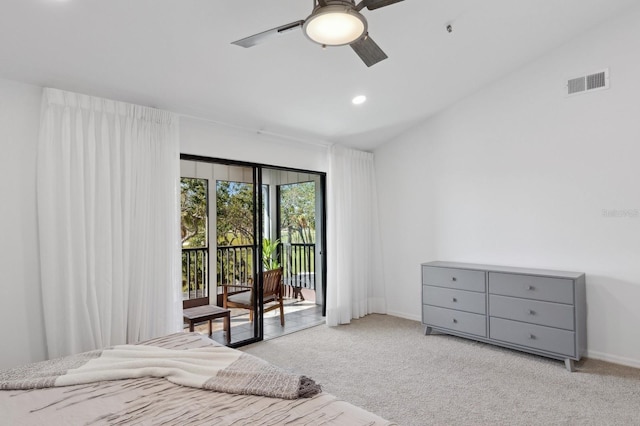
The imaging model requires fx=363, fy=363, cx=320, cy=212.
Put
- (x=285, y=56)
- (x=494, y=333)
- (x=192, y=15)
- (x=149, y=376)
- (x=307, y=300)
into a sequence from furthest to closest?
(x=307, y=300) < (x=494, y=333) < (x=285, y=56) < (x=192, y=15) < (x=149, y=376)

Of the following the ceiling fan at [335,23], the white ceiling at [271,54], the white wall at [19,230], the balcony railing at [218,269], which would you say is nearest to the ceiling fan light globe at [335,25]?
the ceiling fan at [335,23]

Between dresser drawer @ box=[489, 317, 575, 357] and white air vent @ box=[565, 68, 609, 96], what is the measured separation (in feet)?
7.77

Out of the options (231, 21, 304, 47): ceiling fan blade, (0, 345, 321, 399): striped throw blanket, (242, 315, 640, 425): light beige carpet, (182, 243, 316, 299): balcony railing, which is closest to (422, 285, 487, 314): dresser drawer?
(242, 315, 640, 425): light beige carpet

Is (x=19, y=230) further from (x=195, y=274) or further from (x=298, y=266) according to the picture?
(x=298, y=266)

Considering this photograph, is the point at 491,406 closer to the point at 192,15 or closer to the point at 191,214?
the point at 192,15

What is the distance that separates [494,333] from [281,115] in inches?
126

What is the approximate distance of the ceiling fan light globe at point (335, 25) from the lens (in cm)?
168

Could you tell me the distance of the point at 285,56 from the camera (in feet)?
9.96

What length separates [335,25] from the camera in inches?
71.3

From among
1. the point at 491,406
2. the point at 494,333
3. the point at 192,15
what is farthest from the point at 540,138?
the point at 192,15

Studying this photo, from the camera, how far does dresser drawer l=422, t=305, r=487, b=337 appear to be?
3841mm

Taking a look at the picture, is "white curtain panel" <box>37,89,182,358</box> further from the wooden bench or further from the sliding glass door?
the sliding glass door

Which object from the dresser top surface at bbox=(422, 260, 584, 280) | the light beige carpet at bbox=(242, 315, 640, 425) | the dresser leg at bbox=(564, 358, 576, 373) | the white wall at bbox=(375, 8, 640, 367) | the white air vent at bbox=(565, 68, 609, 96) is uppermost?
the white air vent at bbox=(565, 68, 609, 96)

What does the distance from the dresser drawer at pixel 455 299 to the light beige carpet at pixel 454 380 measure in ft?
1.30
